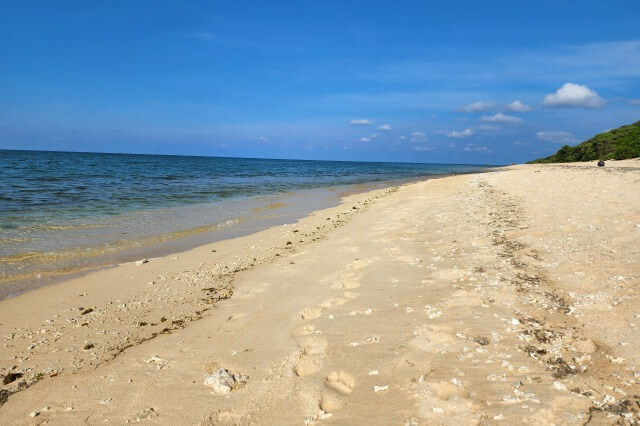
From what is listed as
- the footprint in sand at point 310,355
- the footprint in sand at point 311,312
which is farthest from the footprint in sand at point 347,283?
the footprint in sand at point 310,355

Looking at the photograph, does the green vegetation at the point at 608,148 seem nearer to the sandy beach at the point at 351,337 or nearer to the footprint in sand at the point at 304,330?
the sandy beach at the point at 351,337

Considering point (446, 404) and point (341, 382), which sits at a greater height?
point (446, 404)

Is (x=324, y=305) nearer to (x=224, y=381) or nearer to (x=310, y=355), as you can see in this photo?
(x=310, y=355)

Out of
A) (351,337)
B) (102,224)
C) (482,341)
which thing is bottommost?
(102,224)

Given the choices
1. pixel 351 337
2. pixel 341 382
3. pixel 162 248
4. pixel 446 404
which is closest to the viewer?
pixel 446 404

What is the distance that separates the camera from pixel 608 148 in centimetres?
3559

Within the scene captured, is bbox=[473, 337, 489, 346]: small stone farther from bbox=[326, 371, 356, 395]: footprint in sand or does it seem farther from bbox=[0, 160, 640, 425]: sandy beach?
bbox=[326, 371, 356, 395]: footprint in sand

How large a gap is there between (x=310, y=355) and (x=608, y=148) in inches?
1668

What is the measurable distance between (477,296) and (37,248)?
8590 millimetres

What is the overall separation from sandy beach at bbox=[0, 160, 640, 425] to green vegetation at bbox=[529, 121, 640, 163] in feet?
91.2

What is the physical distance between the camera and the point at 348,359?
134 inches

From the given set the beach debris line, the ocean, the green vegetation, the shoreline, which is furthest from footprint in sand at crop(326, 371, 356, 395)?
the green vegetation

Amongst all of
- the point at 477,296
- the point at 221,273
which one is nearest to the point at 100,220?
the point at 221,273

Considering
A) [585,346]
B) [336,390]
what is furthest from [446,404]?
[585,346]
